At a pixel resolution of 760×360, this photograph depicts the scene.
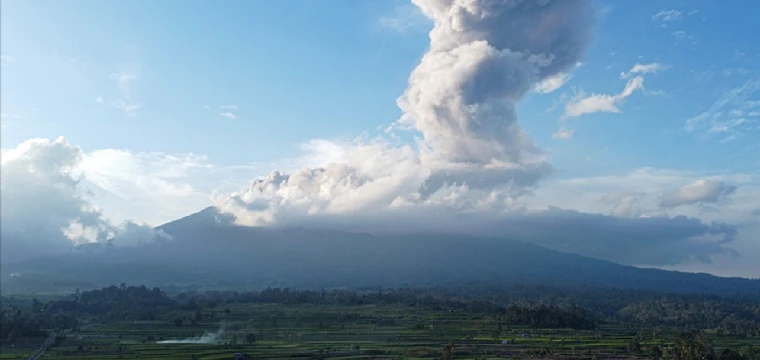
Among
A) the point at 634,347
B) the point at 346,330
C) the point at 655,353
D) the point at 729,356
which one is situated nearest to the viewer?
the point at 729,356

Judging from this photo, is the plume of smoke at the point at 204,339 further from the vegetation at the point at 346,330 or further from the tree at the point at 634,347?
the tree at the point at 634,347

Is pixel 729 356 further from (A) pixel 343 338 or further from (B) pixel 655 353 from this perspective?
(A) pixel 343 338

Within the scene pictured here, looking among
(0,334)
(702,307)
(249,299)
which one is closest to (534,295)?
(702,307)

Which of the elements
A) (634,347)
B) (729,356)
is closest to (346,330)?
(634,347)

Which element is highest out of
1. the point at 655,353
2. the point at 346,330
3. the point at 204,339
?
the point at 346,330

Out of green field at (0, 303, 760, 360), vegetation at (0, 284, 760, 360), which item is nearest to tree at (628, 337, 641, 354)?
vegetation at (0, 284, 760, 360)

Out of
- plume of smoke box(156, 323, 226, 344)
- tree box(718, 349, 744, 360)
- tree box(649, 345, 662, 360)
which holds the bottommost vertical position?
tree box(649, 345, 662, 360)

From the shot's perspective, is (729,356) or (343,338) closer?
(729,356)

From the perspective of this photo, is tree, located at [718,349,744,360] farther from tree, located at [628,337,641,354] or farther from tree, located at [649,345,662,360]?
tree, located at [628,337,641,354]

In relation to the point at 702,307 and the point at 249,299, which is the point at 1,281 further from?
the point at 702,307

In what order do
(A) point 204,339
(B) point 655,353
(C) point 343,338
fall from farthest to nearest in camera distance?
(A) point 204,339
(C) point 343,338
(B) point 655,353
